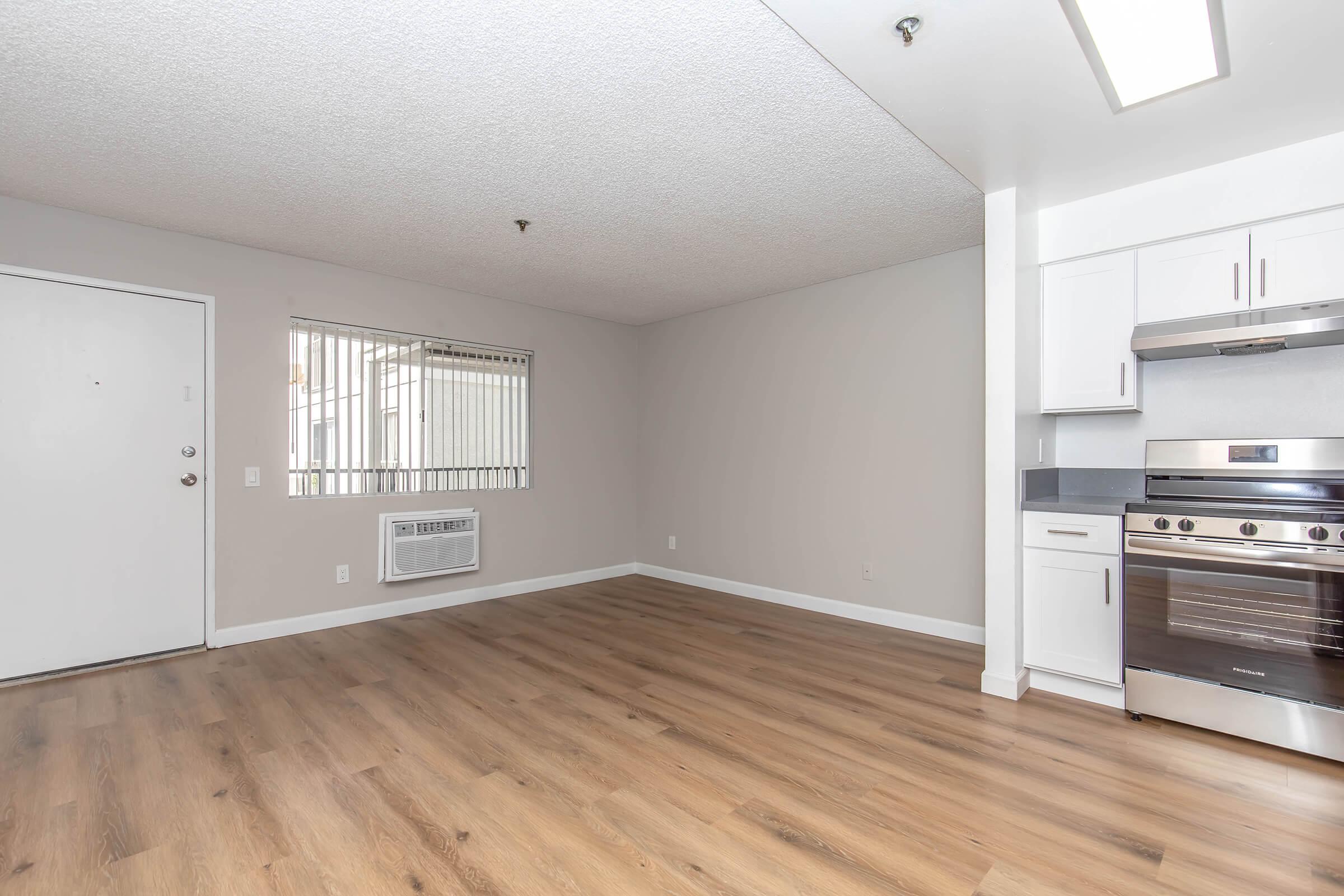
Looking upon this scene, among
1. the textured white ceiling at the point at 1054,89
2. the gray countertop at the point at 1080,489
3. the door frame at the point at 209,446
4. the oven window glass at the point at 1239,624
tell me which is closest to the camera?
the textured white ceiling at the point at 1054,89

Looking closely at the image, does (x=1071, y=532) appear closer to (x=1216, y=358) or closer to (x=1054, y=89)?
(x=1216, y=358)

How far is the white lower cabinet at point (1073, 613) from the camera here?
291 cm

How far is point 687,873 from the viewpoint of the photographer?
1786 mm

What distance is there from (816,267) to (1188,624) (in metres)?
2.94

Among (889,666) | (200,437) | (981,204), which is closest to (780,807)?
(889,666)

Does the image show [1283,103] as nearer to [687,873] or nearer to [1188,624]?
[1188,624]

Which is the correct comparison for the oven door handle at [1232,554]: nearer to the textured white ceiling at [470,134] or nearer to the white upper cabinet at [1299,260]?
the white upper cabinet at [1299,260]

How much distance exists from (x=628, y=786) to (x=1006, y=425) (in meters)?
2.43

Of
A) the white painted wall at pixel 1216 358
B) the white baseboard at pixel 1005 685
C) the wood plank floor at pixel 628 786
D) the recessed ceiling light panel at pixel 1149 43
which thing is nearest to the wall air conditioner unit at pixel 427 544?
the wood plank floor at pixel 628 786

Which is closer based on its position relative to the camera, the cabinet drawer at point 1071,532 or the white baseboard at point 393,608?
the cabinet drawer at point 1071,532

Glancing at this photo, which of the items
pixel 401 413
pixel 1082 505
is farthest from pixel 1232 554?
pixel 401 413

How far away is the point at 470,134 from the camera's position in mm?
2658

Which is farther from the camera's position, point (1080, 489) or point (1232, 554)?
point (1080, 489)

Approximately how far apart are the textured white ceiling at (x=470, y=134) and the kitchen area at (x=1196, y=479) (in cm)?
96
